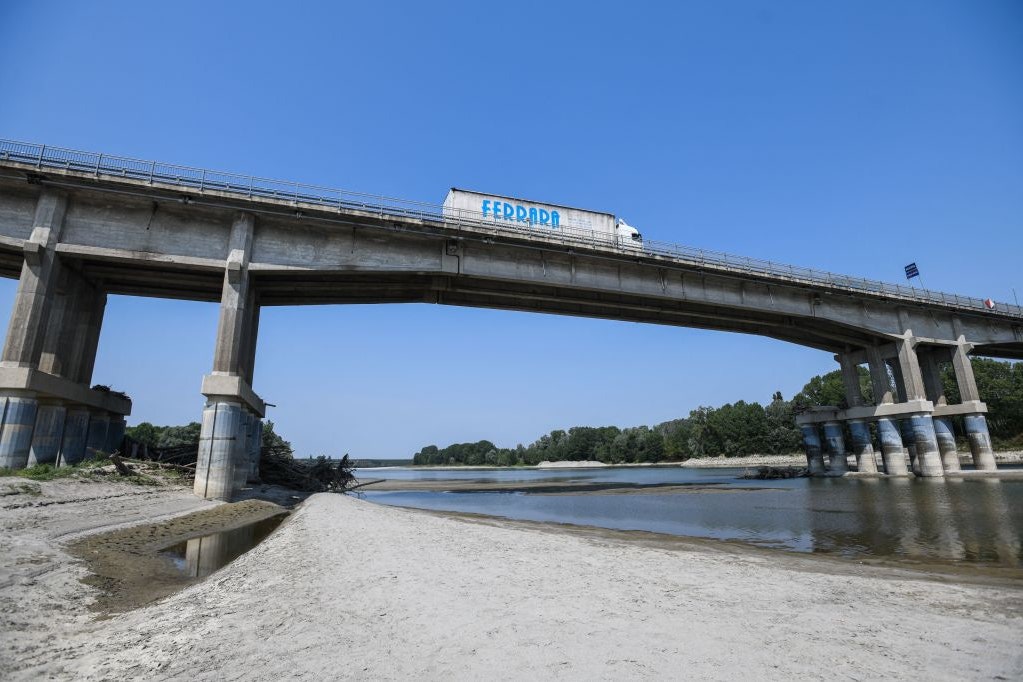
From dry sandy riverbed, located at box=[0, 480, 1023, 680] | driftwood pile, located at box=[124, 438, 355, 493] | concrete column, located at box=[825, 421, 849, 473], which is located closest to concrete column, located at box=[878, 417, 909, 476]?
concrete column, located at box=[825, 421, 849, 473]

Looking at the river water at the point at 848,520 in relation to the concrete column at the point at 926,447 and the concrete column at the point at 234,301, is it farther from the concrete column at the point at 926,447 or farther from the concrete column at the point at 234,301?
the concrete column at the point at 234,301

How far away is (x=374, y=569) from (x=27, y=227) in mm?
30578

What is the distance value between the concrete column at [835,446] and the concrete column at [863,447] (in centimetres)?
222

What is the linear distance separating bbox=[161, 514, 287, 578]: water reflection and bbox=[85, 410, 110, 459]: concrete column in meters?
20.7

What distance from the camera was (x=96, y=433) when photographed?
3189cm

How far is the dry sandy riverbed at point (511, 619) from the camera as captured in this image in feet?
18.5

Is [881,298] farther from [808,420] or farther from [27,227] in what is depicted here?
Result: [27,227]

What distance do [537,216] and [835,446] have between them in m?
46.5

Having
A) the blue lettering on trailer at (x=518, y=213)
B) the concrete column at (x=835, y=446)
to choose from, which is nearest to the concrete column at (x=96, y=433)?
the blue lettering on trailer at (x=518, y=213)

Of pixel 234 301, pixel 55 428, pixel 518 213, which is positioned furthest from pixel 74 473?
pixel 518 213

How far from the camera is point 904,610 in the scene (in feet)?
25.4

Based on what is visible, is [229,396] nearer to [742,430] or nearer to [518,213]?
[518,213]

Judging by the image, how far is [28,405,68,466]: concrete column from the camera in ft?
85.0

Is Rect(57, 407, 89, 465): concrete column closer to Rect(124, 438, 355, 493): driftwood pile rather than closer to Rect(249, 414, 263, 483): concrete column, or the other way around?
Rect(124, 438, 355, 493): driftwood pile
